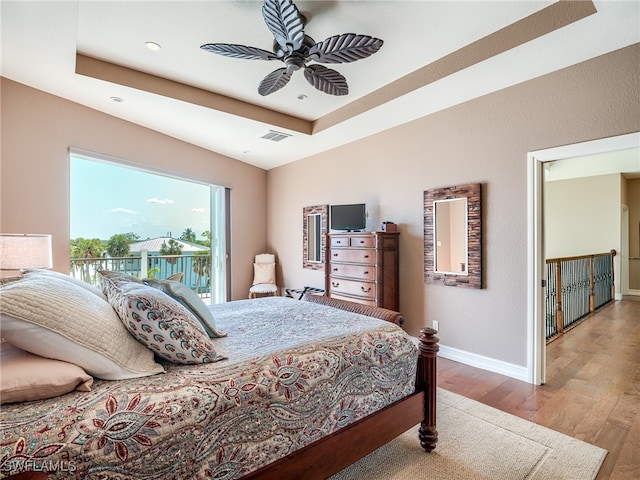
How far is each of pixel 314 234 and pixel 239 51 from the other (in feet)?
10.5

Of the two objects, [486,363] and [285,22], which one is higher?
[285,22]

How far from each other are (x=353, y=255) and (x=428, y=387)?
7.04 feet

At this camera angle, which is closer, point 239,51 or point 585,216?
point 239,51

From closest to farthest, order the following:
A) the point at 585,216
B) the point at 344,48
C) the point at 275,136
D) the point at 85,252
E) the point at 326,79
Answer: the point at 344,48, the point at 326,79, the point at 275,136, the point at 85,252, the point at 585,216

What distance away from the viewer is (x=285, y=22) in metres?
1.98

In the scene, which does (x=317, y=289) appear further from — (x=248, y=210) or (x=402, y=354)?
(x=402, y=354)

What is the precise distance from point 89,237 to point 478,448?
207 inches

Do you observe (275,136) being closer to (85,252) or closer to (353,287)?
(353,287)

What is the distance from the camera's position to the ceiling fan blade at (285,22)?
186 cm

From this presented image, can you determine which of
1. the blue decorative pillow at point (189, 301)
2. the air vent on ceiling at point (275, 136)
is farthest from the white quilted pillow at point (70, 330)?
the air vent on ceiling at point (275, 136)

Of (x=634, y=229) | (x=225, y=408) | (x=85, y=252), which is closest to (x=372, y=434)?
(x=225, y=408)

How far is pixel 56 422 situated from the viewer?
0.90 m

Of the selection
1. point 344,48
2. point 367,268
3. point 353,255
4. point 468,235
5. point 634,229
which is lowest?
point 367,268

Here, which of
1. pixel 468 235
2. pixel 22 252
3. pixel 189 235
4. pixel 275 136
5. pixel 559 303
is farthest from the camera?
pixel 189 235
